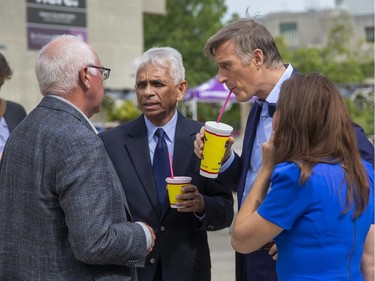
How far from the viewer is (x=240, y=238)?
2.17m

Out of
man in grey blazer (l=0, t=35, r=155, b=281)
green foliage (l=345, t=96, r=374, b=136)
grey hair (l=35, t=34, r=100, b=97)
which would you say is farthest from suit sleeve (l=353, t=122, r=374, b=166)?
green foliage (l=345, t=96, r=374, b=136)

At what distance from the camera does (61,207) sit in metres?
2.27

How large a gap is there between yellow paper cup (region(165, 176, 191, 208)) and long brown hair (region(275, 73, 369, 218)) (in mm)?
731

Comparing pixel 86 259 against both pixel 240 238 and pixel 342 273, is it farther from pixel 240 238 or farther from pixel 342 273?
pixel 342 273

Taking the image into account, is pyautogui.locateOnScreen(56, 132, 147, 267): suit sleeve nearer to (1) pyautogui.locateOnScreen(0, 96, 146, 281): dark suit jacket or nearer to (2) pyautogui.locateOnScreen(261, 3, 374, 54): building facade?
A: (1) pyautogui.locateOnScreen(0, 96, 146, 281): dark suit jacket

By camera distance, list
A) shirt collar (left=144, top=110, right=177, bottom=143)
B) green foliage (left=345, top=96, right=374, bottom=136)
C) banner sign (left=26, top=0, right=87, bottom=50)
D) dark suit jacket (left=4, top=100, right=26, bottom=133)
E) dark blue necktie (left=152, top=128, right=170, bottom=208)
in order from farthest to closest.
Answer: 1. green foliage (left=345, top=96, right=374, bottom=136)
2. banner sign (left=26, top=0, right=87, bottom=50)
3. dark suit jacket (left=4, top=100, right=26, bottom=133)
4. shirt collar (left=144, top=110, right=177, bottom=143)
5. dark blue necktie (left=152, top=128, right=170, bottom=208)

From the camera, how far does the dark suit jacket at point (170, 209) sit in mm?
3004

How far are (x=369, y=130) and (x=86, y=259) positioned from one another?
18476 millimetres

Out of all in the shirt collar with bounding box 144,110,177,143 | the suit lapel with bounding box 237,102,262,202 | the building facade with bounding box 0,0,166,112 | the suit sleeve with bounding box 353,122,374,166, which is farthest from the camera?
the building facade with bounding box 0,0,166,112

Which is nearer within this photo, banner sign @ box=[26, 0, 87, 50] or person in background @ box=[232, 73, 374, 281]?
person in background @ box=[232, 73, 374, 281]

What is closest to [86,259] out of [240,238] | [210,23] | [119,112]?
[240,238]

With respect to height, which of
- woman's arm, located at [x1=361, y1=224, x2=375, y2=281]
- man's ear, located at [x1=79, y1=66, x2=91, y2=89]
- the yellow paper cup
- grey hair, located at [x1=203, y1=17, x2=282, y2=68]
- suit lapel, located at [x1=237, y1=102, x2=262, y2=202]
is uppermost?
grey hair, located at [x1=203, y1=17, x2=282, y2=68]

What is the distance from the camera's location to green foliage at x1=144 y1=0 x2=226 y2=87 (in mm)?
39562

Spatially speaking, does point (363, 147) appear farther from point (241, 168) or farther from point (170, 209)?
point (170, 209)
